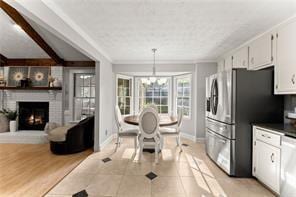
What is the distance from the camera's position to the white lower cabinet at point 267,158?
6.84 feet

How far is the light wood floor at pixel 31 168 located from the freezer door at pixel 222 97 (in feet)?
9.09

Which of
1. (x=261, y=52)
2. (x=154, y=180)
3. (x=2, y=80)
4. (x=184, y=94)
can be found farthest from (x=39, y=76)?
(x=261, y=52)

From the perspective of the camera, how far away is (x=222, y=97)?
9.41 ft

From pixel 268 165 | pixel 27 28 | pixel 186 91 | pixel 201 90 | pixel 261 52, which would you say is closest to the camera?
pixel 268 165

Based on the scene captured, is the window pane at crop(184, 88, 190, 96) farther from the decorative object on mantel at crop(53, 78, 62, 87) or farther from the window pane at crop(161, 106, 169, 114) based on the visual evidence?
the decorative object on mantel at crop(53, 78, 62, 87)

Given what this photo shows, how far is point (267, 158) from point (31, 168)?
3.73m

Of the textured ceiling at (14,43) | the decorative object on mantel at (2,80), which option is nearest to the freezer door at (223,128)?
the textured ceiling at (14,43)

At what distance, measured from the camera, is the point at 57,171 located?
9.14 feet

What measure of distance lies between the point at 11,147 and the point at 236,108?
4988 millimetres

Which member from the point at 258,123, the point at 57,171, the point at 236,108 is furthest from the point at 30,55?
the point at 258,123

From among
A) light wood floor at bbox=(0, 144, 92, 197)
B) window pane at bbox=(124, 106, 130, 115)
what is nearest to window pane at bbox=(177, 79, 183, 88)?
window pane at bbox=(124, 106, 130, 115)

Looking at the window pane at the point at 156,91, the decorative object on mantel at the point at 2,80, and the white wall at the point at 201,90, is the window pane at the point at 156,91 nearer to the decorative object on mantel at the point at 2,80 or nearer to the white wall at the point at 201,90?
the white wall at the point at 201,90

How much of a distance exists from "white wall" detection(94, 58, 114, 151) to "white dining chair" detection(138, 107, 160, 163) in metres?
1.19

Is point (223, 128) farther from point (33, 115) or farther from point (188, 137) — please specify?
point (33, 115)
